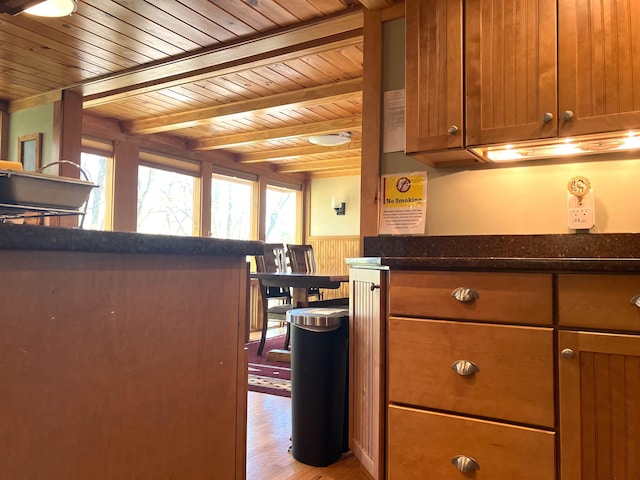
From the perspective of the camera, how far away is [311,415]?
6.91ft

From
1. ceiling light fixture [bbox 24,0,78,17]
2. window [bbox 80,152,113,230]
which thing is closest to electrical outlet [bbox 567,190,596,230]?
ceiling light fixture [bbox 24,0,78,17]

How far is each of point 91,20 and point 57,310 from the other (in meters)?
2.46

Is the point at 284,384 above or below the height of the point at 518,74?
below

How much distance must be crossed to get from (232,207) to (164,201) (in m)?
1.06

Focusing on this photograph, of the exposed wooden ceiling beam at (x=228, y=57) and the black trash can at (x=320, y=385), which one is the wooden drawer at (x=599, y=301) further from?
the exposed wooden ceiling beam at (x=228, y=57)

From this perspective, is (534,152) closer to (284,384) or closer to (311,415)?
(311,415)

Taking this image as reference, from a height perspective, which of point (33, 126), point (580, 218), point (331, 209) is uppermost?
point (33, 126)

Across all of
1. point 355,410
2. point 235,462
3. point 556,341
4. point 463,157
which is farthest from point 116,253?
point 463,157

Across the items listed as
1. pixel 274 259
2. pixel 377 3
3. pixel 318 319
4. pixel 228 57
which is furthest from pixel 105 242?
pixel 274 259

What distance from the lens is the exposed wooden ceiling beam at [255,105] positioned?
3.46 m

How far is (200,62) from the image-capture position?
9.89ft

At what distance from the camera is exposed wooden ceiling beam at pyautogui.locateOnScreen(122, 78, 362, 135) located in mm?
3459

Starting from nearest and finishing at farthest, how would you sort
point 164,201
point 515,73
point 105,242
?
point 105,242, point 515,73, point 164,201

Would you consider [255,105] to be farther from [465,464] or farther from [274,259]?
[465,464]
